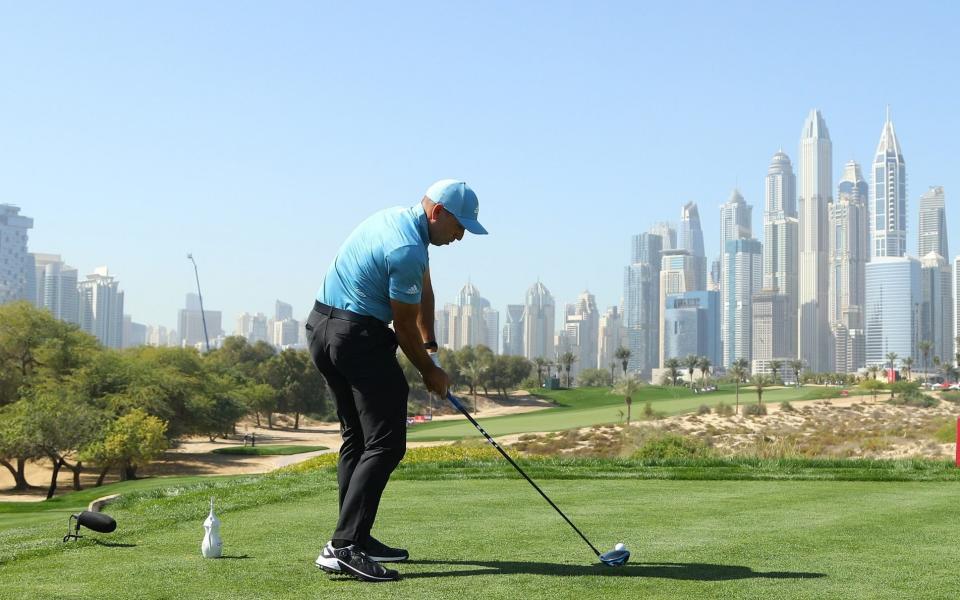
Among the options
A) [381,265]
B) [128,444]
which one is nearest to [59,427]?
[128,444]

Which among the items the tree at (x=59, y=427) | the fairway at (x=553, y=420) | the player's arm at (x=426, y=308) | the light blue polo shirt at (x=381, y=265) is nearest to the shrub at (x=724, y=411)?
the fairway at (x=553, y=420)

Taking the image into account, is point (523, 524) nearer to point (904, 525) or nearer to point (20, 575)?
point (904, 525)

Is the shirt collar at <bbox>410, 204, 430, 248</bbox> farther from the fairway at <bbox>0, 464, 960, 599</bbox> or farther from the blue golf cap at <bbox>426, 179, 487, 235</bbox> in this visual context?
the fairway at <bbox>0, 464, 960, 599</bbox>

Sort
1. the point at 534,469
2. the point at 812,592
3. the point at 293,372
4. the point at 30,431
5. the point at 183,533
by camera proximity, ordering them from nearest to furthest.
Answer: the point at 812,592 < the point at 183,533 < the point at 534,469 < the point at 30,431 < the point at 293,372

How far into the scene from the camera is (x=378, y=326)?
514cm

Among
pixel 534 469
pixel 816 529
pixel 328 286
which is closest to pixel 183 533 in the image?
pixel 328 286

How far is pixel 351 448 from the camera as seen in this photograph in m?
5.52

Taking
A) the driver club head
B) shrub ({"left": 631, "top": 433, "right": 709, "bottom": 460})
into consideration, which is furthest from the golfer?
shrub ({"left": 631, "top": 433, "right": 709, "bottom": 460})

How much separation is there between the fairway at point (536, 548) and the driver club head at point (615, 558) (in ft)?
0.15

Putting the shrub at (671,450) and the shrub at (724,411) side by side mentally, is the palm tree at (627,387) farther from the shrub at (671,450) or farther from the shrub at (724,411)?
the shrub at (671,450)

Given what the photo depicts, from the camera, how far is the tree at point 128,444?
155 feet

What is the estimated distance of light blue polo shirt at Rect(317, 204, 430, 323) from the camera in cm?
497

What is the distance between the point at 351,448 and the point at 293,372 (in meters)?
86.3

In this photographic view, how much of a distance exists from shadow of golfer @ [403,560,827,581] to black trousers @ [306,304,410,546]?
1.57 feet
